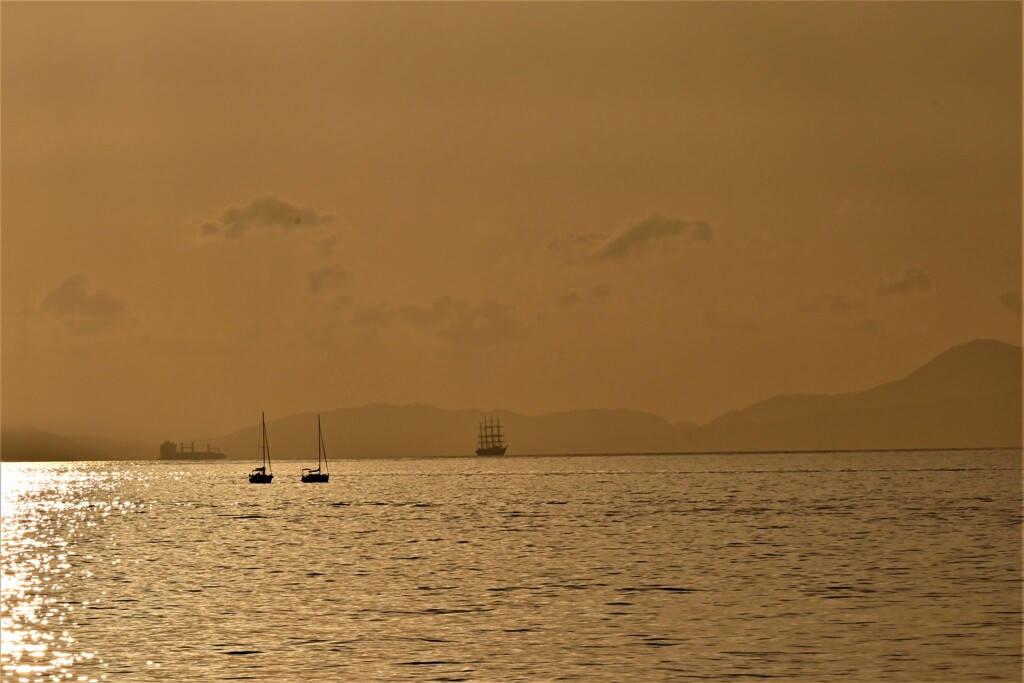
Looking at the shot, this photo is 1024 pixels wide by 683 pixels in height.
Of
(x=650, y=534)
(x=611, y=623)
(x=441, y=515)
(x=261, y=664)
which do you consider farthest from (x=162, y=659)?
(x=441, y=515)

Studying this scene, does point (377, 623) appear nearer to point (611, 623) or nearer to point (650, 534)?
point (611, 623)

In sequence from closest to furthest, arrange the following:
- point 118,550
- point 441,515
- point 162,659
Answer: point 162,659 < point 118,550 < point 441,515

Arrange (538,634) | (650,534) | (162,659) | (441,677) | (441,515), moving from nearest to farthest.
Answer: (441,677) < (162,659) < (538,634) < (650,534) < (441,515)

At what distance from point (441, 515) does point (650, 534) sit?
147ft

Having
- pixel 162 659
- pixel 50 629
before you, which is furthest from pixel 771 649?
pixel 50 629

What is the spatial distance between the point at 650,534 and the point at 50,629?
64752 millimetres

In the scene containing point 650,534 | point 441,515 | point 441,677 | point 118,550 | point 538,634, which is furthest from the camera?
point 441,515

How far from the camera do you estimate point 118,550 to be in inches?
4215

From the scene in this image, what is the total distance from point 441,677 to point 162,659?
10654 millimetres

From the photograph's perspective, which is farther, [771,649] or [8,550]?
[8,550]

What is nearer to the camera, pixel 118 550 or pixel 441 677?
pixel 441 677

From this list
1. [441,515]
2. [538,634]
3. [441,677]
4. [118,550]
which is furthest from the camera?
[441,515]

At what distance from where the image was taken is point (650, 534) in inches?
4577

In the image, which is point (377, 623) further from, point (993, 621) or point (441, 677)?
point (993, 621)
